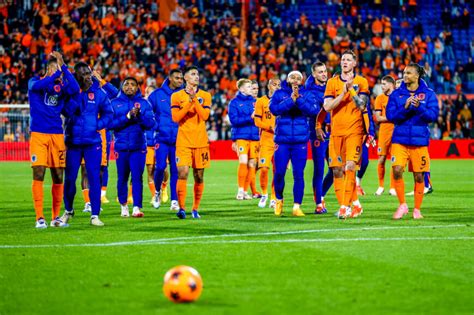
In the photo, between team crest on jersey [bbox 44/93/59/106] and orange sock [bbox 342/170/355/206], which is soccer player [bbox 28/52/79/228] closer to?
team crest on jersey [bbox 44/93/59/106]

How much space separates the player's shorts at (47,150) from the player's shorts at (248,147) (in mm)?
7232

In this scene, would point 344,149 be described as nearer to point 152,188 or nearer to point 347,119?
point 347,119

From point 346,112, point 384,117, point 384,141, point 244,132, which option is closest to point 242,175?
point 244,132

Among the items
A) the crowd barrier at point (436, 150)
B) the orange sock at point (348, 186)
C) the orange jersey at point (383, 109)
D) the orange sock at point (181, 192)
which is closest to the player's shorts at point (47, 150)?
the orange sock at point (181, 192)

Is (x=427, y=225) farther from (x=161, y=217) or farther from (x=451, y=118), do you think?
(x=451, y=118)

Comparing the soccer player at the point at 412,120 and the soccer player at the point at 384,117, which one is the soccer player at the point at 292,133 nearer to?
the soccer player at the point at 412,120

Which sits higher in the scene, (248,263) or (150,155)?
(150,155)

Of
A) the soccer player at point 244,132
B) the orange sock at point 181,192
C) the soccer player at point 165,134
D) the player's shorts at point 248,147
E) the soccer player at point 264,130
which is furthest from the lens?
the player's shorts at point 248,147

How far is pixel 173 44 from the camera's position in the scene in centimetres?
4194

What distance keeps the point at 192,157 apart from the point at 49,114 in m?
2.55

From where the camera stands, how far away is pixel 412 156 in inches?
530

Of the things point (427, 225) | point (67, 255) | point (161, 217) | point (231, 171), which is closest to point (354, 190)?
point (427, 225)

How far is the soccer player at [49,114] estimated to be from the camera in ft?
39.8

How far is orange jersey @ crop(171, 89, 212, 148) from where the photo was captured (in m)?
13.7
